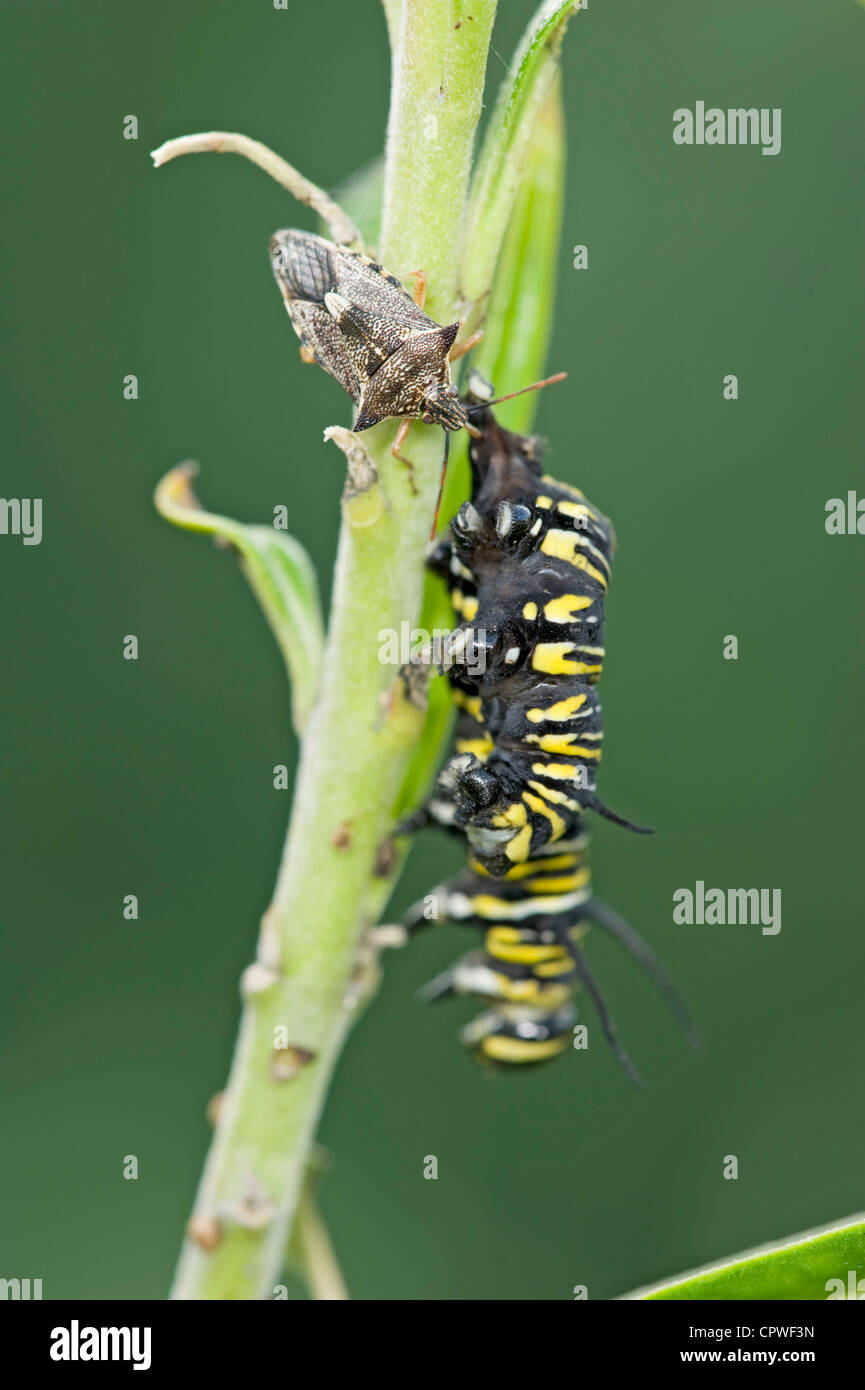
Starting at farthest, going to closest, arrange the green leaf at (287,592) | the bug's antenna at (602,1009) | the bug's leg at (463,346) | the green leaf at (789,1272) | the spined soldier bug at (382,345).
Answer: the bug's antenna at (602,1009)
the green leaf at (287,592)
the bug's leg at (463,346)
the spined soldier bug at (382,345)
the green leaf at (789,1272)

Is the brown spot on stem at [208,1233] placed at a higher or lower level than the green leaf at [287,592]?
lower

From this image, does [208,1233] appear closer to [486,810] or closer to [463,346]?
[486,810]

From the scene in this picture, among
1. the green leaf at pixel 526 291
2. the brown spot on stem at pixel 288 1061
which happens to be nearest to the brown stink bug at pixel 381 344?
the green leaf at pixel 526 291

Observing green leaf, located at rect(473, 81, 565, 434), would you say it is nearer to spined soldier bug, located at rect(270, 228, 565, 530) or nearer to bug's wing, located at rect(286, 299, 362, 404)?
spined soldier bug, located at rect(270, 228, 565, 530)

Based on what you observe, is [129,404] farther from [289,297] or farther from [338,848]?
[338,848]

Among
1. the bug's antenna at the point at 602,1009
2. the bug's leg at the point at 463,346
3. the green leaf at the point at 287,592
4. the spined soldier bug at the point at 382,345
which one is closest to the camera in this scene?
the spined soldier bug at the point at 382,345

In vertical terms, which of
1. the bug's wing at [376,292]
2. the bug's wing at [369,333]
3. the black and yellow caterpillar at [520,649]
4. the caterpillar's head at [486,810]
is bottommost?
the caterpillar's head at [486,810]

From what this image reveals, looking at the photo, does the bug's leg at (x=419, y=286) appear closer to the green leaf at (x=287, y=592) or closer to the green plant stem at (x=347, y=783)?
the green plant stem at (x=347, y=783)
